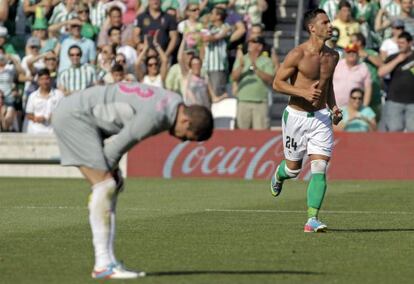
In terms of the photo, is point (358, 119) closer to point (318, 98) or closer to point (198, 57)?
point (198, 57)

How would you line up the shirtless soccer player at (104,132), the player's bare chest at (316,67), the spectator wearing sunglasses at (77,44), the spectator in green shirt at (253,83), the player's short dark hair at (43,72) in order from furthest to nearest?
the spectator wearing sunglasses at (77,44), the spectator in green shirt at (253,83), the player's short dark hair at (43,72), the player's bare chest at (316,67), the shirtless soccer player at (104,132)

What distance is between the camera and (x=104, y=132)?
1067cm

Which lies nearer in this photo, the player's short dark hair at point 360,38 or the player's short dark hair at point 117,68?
the player's short dark hair at point 117,68

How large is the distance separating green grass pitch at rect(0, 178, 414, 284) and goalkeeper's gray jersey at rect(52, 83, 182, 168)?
3.48 feet

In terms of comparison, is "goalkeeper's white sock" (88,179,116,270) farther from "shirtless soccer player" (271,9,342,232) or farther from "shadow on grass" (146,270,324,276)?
"shirtless soccer player" (271,9,342,232)

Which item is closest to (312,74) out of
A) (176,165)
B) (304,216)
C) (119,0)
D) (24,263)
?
(304,216)

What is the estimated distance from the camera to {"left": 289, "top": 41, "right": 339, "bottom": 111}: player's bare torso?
1543 cm

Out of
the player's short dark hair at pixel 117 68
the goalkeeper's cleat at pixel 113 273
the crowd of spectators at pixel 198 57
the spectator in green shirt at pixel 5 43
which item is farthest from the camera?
the spectator in green shirt at pixel 5 43

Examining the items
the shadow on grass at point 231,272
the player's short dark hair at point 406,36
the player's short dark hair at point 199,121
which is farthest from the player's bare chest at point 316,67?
the player's short dark hair at point 406,36

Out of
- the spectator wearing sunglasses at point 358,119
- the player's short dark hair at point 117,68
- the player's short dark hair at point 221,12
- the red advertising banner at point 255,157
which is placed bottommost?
the red advertising banner at point 255,157

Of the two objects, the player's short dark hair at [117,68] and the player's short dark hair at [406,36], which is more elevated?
the player's short dark hair at [406,36]

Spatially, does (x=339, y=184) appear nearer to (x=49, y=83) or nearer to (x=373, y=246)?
(x=49, y=83)

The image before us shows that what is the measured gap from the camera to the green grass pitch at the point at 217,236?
11.1 meters

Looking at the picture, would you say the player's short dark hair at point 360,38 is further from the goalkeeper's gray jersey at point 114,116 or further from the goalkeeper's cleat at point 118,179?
the goalkeeper's gray jersey at point 114,116
